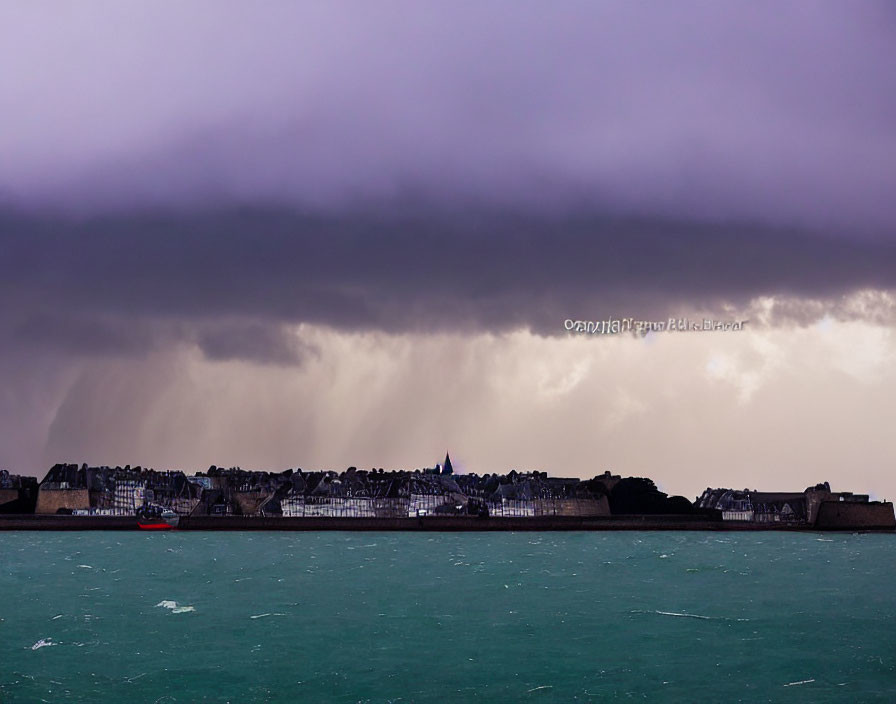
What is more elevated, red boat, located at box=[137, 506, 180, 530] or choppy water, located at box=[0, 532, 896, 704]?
red boat, located at box=[137, 506, 180, 530]

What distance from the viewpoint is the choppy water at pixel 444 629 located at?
39031mm

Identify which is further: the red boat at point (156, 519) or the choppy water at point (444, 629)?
the red boat at point (156, 519)

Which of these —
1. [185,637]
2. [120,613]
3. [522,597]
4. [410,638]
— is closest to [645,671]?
[410,638]

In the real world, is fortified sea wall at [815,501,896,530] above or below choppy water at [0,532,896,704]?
above

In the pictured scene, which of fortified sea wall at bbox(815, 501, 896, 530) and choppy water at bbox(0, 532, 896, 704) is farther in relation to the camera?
Answer: fortified sea wall at bbox(815, 501, 896, 530)

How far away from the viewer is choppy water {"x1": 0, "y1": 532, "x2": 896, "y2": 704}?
3903cm

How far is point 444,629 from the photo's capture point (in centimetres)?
5275

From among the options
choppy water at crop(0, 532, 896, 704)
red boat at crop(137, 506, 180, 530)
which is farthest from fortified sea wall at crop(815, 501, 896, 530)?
red boat at crop(137, 506, 180, 530)

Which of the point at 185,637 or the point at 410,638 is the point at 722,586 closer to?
the point at 410,638

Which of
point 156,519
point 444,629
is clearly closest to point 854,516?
point 156,519

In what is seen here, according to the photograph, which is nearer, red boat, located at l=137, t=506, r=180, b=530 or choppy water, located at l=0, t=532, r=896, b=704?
choppy water, located at l=0, t=532, r=896, b=704

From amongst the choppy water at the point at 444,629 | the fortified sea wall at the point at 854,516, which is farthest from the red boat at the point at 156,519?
the fortified sea wall at the point at 854,516

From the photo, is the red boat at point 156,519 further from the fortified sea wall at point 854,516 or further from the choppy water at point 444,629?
the fortified sea wall at point 854,516

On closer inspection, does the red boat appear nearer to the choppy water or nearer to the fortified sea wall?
the choppy water
